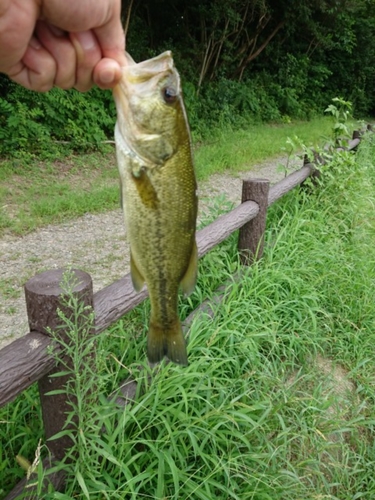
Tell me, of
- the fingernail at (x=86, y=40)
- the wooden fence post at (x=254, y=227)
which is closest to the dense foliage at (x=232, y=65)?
the wooden fence post at (x=254, y=227)

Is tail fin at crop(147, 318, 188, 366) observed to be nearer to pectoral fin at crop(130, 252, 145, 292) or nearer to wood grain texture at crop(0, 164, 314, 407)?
pectoral fin at crop(130, 252, 145, 292)

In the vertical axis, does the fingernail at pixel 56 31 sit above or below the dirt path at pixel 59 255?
above

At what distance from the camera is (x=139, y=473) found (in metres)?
2.04

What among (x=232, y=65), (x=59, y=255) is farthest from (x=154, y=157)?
(x=232, y=65)

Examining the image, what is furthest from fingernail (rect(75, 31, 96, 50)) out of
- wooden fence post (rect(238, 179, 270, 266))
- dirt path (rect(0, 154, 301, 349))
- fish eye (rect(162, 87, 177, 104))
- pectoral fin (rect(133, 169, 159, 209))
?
wooden fence post (rect(238, 179, 270, 266))

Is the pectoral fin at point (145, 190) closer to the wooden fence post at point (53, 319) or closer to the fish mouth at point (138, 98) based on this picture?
the fish mouth at point (138, 98)

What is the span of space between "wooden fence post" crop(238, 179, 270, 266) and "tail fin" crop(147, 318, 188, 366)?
2.42 metres

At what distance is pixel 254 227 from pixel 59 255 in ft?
6.75

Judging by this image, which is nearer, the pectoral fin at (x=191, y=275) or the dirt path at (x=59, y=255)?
the pectoral fin at (x=191, y=275)

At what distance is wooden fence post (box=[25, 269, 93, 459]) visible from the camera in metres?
1.85

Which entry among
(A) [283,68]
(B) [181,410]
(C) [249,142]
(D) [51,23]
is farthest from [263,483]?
(A) [283,68]

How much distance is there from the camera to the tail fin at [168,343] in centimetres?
154

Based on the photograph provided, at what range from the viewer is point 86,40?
1377 mm

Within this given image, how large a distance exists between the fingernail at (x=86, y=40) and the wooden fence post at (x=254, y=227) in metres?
2.67
